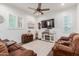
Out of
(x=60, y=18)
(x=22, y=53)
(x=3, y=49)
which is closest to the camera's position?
(x=3, y=49)

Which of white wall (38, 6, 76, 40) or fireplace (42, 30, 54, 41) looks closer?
white wall (38, 6, 76, 40)

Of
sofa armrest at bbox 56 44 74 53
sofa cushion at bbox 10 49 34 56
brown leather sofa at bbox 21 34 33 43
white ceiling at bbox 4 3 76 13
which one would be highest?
white ceiling at bbox 4 3 76 13

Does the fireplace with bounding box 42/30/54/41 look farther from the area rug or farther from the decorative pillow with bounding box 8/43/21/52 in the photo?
the decorative pillow with bounding box 8/43/21/52

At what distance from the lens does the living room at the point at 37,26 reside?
2.33 meters

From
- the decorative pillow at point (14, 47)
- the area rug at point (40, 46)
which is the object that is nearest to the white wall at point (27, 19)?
the decorative pillow at point (14, 47)

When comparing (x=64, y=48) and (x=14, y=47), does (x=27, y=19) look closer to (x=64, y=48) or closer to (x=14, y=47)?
(x=14, y=47)

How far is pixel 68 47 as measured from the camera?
2.35 meters

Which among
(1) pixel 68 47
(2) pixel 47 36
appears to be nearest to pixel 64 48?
(1) pixel 68 47

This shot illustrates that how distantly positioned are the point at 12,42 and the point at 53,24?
0.96m

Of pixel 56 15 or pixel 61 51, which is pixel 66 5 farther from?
pixel 61 51

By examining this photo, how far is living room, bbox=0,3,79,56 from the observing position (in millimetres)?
2328

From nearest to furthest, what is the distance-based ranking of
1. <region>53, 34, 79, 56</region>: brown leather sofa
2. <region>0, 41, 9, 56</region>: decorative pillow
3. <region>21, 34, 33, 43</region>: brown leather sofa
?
<region>0, 41, 9, 56</region>: decorative pillow, <region>53, 34, 79, 56</region>: brown leather sofa, <region>21, 34, 33, 43</region>: brown leather sofa

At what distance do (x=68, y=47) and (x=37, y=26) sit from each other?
789 millimetres

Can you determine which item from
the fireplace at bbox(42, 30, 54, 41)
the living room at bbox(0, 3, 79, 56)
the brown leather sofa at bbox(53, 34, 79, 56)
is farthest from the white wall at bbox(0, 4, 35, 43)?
the brown leather sofa at bbox(53, 34, 79, 56)
